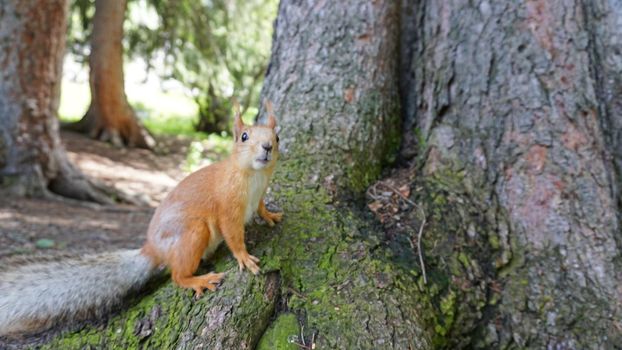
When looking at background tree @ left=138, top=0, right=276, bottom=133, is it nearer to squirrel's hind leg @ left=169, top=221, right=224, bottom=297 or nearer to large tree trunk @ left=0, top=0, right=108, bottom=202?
large tree trunk @ left=0, top=0, right=108, bottom=202

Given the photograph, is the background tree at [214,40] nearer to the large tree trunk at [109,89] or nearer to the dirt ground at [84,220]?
the large tree trunk at [109,89]

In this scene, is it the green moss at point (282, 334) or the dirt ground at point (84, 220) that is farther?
the dirt ground at point (84, 220)

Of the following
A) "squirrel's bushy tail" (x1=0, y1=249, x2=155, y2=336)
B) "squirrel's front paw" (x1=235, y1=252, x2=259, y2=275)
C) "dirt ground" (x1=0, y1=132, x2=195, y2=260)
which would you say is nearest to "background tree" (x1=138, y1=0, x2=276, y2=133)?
"dirt ground" (x1=0, y1=132, x2=195, y2=260)

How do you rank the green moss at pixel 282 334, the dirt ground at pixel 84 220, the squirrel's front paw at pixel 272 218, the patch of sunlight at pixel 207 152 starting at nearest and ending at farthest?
the green moss at pixel 282 334 → the squirrel's front paw at pixel 272 218 → the dirt ground at pixel 84 220 → the patch of sunlight at pixel 207 152

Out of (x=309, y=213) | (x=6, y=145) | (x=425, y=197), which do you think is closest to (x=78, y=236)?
(x=6, y=145)

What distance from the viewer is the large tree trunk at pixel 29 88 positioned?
4797 millimetres

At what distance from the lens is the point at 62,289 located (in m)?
2.14

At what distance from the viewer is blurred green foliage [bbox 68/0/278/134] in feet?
28.9

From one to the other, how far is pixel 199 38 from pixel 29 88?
4339 millimetres

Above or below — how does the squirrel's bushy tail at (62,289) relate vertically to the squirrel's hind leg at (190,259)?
below

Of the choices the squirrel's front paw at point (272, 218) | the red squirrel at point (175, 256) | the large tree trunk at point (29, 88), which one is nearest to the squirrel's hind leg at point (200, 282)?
the red squirrel at point (175, 256)

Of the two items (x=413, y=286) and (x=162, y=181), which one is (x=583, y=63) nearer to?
(x=413, y=286)

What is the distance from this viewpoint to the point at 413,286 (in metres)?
2.32

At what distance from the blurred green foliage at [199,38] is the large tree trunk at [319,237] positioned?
20.4 feet
